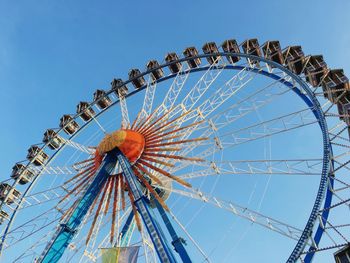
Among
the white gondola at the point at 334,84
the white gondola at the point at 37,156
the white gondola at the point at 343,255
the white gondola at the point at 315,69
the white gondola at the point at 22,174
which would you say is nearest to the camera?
the white gondola at the point at 343,255

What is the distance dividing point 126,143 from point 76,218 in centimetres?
365

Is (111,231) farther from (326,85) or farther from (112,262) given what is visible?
(326,85)

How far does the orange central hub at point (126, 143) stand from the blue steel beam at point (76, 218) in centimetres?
52

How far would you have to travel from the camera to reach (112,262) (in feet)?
44.4

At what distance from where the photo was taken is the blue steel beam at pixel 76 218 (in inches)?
574

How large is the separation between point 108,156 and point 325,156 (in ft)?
28.4

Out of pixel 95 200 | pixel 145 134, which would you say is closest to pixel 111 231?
pixel 95 200

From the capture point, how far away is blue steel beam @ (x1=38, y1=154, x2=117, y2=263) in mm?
14586

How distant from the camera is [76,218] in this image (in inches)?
607

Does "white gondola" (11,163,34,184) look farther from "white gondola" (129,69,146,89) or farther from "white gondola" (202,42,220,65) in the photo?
"white gondola" (202,42,220,65)

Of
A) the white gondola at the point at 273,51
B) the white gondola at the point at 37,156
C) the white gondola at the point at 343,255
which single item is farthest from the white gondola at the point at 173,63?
the white gondola at the point at 343,255

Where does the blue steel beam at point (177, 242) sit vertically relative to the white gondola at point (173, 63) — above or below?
below

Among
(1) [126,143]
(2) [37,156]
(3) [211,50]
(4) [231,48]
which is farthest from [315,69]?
(2) [37,156]

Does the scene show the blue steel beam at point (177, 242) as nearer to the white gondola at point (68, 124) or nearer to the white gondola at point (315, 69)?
the white gondola at point (315, 69)
